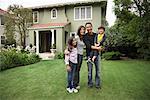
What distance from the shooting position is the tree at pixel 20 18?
1338cm

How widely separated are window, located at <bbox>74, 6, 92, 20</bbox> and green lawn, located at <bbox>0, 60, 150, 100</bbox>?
666 centimetres

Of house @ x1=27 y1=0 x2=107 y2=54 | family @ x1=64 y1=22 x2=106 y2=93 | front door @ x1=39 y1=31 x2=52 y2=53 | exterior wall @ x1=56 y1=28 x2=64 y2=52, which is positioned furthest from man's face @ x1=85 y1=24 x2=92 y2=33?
front door @ x1=39 y1=31 x2=52 y2=53

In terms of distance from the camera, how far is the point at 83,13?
1390cm

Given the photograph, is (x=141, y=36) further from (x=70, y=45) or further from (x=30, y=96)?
(x=30, y=96)

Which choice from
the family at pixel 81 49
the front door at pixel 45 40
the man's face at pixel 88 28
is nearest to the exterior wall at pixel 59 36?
the front door at pixel 45 40

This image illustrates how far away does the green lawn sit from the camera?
191 inches

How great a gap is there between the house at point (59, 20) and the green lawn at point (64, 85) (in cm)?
624

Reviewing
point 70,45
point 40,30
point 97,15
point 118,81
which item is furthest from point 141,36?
point 40,30

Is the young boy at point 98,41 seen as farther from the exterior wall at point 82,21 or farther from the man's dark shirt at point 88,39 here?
the exterior wall at point 82,21

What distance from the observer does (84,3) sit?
1415 cm

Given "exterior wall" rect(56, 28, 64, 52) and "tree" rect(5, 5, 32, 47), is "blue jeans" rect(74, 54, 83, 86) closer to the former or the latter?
"tree" rect(5, 5, 32, 47)

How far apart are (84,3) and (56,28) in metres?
2.14

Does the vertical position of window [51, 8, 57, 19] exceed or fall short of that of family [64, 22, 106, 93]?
it exceeds it

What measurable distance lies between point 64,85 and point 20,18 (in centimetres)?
915
